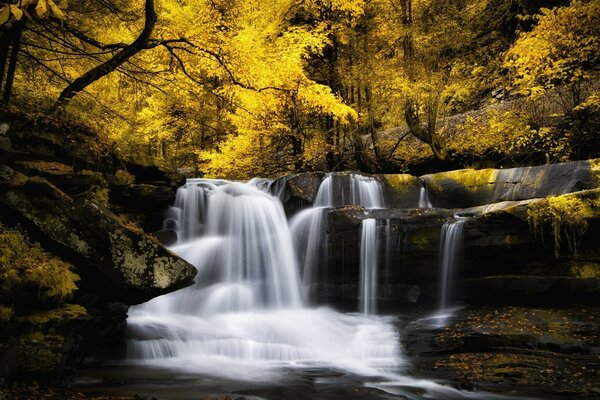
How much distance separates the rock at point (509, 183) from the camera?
32.4 ft

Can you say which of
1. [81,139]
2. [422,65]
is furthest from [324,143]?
[81,139]

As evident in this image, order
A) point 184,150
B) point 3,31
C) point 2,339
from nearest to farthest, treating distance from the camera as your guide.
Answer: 1. point 2,339
2. point 3,31
3. point 184,150

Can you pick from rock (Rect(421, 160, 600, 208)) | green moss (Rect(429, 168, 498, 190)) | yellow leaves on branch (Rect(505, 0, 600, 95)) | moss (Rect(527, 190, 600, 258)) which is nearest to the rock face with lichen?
moss (Rect(527, 190, 600, 258))

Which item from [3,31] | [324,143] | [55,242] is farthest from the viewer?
[324,143]

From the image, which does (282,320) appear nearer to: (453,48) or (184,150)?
(453,48)

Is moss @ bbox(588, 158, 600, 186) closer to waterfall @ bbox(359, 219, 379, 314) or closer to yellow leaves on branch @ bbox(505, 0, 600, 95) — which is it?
yellow leaves on branch @ bbox(505, 0, 600, 95)

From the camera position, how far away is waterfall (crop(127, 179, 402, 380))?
6.66 metres

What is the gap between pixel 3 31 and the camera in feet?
18.6

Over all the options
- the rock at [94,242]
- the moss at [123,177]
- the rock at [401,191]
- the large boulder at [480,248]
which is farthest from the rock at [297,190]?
the rock at [94,242]

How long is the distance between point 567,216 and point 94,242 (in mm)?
7469

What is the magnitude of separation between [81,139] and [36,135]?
75cm

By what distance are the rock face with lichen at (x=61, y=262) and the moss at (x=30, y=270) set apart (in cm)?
1

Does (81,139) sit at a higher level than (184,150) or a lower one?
lower

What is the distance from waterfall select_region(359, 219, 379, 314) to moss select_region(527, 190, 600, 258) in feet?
9.61
